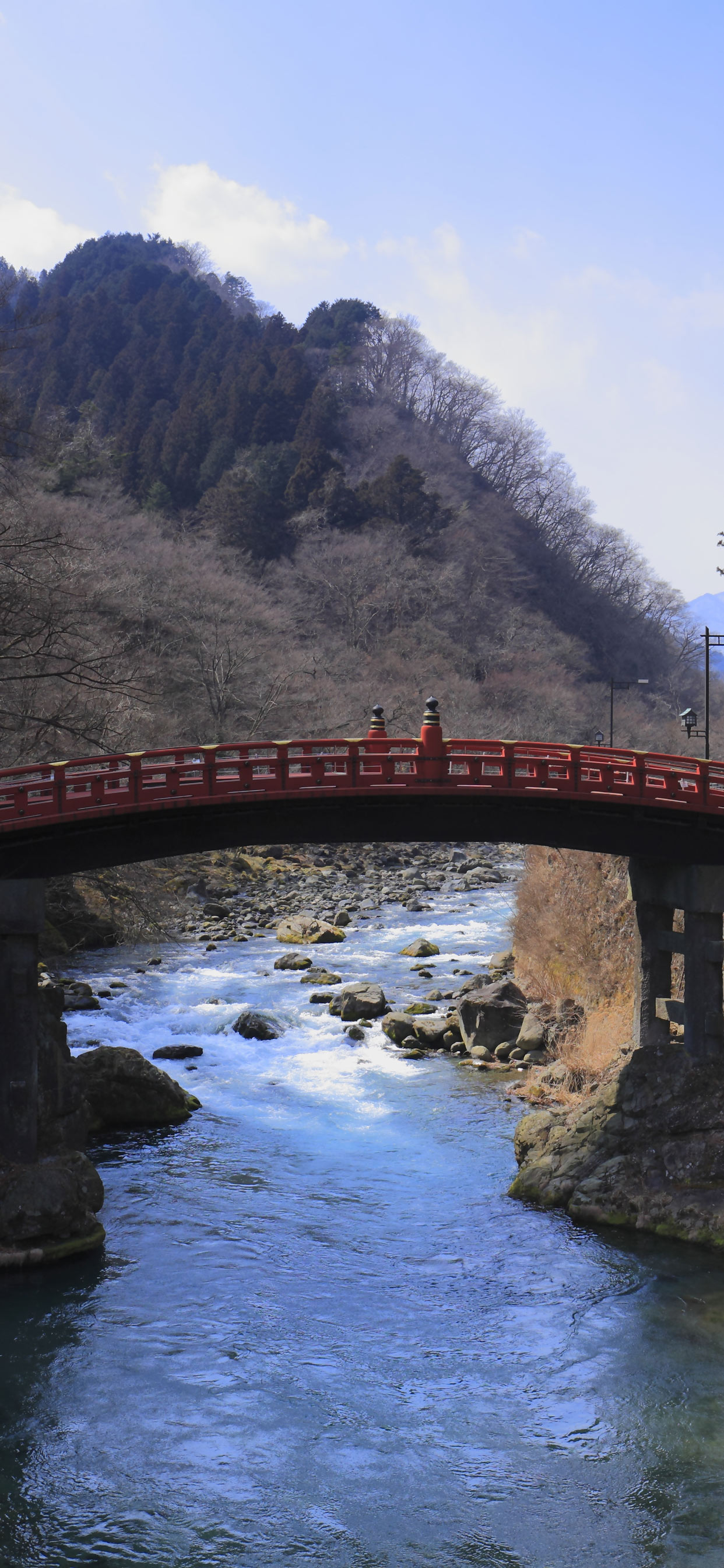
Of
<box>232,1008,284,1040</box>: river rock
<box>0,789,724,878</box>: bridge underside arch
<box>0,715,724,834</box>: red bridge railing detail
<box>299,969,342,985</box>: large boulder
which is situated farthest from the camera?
<box>299,969,342,985</box>: large boulder

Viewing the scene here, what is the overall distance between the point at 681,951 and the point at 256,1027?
10.7 metres

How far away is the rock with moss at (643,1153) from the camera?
722 inches

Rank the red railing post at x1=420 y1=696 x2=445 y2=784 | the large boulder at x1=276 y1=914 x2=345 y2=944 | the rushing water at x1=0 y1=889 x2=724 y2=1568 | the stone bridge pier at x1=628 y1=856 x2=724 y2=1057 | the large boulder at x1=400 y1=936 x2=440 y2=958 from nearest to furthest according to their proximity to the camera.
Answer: the rushing water at x1=0 y1=889 x2=724 y2=1568
the red railing post at x1=420 y1=696 x2=445 y2=784
the stone bridge pier at x1=628 y1=856 x2=724 y2=1057
the large boulder at x1=400 y1=936 x2=440 y2=958
the large boulder at x1=276 y1=914 x2=345 y2=944

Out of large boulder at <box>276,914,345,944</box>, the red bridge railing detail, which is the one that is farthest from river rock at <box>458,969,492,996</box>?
the red bridge railing detail

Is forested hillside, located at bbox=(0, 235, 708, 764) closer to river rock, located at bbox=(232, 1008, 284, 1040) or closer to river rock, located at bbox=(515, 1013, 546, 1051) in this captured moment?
river rock, located at bbox=(232, 1008, 284, 1040)

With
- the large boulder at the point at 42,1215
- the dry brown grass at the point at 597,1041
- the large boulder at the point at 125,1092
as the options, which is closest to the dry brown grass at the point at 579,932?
the dry brown grass at the point at 597,1041

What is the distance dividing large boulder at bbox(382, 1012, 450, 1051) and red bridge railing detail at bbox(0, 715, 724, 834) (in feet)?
29.4

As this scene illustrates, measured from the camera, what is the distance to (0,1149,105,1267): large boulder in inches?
663

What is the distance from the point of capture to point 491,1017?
87.1 ft

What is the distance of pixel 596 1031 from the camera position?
2433 centimetres

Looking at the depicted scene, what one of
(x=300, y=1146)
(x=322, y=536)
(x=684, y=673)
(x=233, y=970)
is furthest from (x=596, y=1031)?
(x=684, y=673)

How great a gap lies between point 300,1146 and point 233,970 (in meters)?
11.1

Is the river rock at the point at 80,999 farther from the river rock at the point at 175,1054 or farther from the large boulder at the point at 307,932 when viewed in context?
the large boulder at the point at 307,932

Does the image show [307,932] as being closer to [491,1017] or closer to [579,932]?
[579,932]
